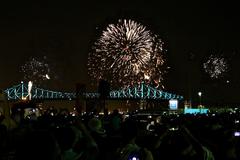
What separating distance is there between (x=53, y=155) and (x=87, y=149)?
2.48 m

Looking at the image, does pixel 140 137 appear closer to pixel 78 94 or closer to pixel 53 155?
pixel 53 155

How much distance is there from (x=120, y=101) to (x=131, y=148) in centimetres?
9803

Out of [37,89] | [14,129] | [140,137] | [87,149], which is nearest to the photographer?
[87,149]

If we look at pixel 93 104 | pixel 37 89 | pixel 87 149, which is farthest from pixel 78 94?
pixel 37 89

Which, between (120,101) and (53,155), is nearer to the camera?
(53,155)

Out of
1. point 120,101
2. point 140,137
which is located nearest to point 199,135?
point 140,137

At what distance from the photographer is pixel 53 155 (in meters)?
5.29

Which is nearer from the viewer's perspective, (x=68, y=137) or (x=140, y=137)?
(x=68, y=137)

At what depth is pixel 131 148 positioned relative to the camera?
28.1ft

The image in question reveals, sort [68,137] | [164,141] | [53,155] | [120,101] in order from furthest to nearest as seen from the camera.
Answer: [120,101]
[164,141]
[68,137]
[53,155]

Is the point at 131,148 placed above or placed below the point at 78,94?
below

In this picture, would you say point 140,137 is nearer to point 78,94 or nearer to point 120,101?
point 78,94

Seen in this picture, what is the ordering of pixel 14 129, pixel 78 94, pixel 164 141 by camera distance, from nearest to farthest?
pixel 164 141 < pixel 14 129 < pixel 78 94

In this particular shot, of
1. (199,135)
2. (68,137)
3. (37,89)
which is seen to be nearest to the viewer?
(68,137)
